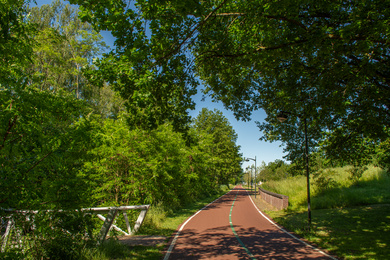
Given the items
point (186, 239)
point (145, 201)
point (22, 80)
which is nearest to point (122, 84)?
point (22, 80)

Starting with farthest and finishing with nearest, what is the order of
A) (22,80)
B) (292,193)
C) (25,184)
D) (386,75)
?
1. (292,193)
2. (386,75)
3. (22,80)
4. (25,184)

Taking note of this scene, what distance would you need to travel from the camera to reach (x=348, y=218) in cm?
1349

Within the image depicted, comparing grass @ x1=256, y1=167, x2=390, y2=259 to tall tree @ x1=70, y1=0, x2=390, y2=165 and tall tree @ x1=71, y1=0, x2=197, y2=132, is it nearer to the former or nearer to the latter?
tall tree @ x1=70, y1=0, x2=390, y2=165

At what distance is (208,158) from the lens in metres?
27.6

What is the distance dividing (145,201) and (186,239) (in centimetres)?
483

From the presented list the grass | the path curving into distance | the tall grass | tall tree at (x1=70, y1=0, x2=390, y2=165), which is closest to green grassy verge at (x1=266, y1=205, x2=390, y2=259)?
the grass

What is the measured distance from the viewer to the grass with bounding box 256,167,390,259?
8.20 metres

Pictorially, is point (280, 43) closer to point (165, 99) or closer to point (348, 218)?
point (165, 99)

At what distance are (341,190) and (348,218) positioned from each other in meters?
8.59

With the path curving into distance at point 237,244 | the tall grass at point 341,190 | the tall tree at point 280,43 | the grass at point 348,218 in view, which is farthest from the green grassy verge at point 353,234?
the tall tree at point 280,43

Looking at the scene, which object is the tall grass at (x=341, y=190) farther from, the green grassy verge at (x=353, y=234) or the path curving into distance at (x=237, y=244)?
the path curving into distance at (x=237, y=244)

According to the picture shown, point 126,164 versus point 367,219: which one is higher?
point 126,164

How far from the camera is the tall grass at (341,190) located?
18875 mm

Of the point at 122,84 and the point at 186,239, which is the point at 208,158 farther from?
the point at 122,84
